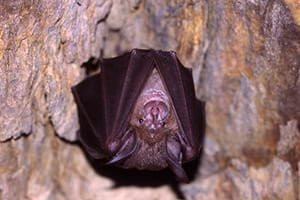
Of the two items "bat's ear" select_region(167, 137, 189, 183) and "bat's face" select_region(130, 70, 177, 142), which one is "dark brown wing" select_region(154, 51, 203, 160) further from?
"bat's face" select_region(130, 70, 177, 142)

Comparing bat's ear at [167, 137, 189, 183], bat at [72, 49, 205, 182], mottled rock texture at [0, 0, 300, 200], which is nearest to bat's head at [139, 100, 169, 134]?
bat at [72, 49, 205, 182]

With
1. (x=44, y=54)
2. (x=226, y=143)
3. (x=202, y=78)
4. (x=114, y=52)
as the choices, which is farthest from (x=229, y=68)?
(x=44, y=54)

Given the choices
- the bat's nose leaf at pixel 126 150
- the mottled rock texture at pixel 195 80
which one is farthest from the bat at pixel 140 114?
the mottled rock texture at pixel 195 80

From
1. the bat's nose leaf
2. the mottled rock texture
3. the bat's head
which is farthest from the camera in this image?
the bat's head

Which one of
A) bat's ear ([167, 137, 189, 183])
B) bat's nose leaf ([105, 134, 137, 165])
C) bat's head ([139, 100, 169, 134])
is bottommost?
bat's ear ([167, 137, 189, 183])

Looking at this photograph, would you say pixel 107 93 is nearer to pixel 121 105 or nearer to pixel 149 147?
pixel 121 105

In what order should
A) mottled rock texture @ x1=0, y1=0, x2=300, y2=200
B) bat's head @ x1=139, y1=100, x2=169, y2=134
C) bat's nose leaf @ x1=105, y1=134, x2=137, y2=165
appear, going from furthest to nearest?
bat's head @ x1=139, y1=100, x2=169, y2=134 < bat's nose leaf @ x1=105, y1=134, x2=137, y2=165 < mottled rock texture @ x1=0, y1=0, x2=300, y2=200

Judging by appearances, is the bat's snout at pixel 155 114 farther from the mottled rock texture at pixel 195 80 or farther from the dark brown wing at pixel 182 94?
the mottled rock texture at pixel 195 80
